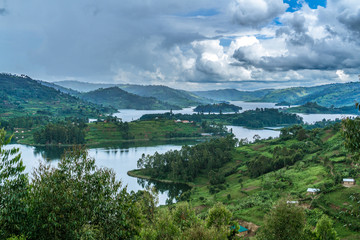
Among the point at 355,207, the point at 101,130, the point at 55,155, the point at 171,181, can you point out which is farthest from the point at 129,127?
the point at 355,207

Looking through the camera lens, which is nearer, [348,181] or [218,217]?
[218,217]

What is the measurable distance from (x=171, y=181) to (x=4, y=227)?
238 feet

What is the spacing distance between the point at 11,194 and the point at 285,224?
63.6ft

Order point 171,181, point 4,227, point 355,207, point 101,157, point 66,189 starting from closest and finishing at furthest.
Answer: point 4,227 → point 66,189 → point 355,207 → point 171,181 → point 101,157

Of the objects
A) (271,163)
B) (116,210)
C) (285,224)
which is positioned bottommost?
(271,163)

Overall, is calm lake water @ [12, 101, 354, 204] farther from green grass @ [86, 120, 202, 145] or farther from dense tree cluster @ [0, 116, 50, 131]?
dense tree cluster @ [0, 116, 50, 131]

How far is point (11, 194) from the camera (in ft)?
45.1

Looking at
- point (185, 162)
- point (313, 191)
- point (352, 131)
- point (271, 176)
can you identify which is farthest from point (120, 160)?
point (352, 131)

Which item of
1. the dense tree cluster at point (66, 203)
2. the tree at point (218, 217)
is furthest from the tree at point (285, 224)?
the tree at point (218, 217)

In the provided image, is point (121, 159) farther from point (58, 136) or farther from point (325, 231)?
point (325, 231)

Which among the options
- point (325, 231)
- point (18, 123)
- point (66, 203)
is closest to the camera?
point (66, 203)

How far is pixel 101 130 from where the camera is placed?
158125mm

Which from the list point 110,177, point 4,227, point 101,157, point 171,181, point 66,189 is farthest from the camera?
point 101,157

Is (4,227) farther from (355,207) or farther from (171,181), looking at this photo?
(171,181)
